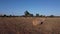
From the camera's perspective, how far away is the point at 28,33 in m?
15.1

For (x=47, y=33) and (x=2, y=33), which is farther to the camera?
(x=47, y=33)

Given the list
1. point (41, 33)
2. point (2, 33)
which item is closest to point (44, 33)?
point (41, 33)

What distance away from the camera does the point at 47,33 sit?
1559cm

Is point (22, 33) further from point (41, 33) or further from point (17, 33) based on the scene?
point (41, 33)

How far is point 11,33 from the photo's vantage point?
15023 millimetres

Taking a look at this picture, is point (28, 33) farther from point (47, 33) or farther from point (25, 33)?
point (47, 33)

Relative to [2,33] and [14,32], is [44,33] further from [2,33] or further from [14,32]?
[2,33]

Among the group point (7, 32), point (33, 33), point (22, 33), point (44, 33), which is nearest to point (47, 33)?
point (44, 33)

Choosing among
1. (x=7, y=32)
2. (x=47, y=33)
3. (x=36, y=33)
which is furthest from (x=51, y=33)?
(x=7, y=32)

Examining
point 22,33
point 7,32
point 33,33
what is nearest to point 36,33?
point 33,33

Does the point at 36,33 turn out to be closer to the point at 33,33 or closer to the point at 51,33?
the point at 33,33

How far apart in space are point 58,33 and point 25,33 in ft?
9.05

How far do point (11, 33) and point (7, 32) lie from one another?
0.38 metres

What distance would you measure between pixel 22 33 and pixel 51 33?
2.54m
